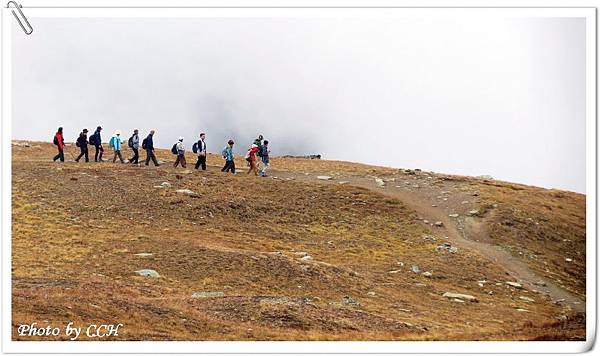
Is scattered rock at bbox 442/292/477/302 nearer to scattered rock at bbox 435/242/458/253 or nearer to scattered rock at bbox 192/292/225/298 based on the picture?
scattered rock at bbox 435/242/458/253

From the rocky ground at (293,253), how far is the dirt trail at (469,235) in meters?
0.14

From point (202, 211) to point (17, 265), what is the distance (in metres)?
13.8

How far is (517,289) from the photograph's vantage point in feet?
131

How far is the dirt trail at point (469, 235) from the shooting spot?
133ft

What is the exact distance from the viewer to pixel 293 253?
41656 mm

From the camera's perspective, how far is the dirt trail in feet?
133

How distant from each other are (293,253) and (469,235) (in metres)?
12.4

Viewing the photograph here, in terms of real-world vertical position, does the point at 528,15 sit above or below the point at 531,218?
above

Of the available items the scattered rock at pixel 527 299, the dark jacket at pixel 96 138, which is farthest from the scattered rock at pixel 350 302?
the dark jacket at pixel 96 138

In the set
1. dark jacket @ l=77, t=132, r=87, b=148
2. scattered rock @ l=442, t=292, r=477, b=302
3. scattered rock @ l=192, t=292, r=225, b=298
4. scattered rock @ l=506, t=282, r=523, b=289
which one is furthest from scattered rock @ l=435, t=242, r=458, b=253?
dark jacket @ l=77, t=132, r=87, b=148

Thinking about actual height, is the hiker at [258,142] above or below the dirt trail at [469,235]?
above

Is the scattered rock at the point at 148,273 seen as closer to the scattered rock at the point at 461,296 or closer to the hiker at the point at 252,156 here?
the scattered rock at the point at 461,296

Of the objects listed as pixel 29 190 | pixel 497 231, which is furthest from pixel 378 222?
pixel 29 190
